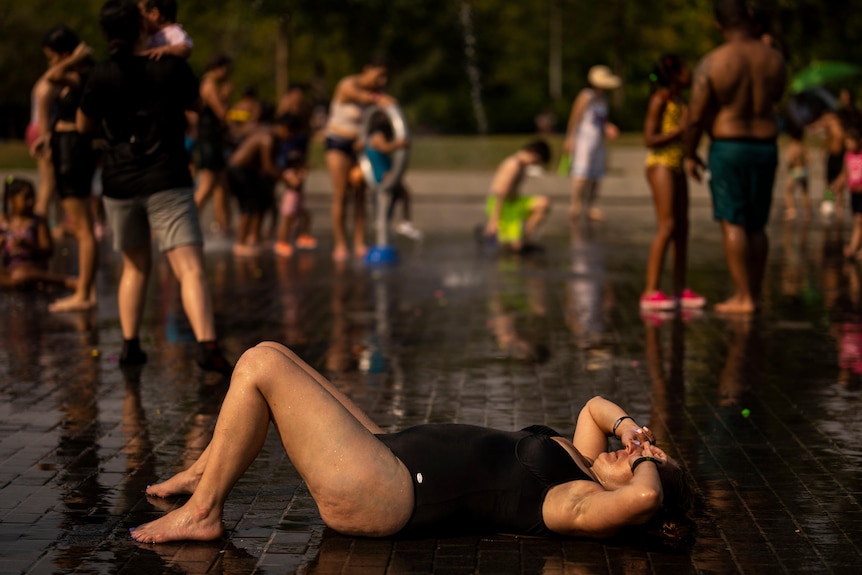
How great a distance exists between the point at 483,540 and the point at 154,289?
8125 millimetres

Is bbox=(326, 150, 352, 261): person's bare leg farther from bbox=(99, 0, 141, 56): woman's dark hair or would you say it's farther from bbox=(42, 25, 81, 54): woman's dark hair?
bbox=(99, 0, 141, 56): woman's dark hair

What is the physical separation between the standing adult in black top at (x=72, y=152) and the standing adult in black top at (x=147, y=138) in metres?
2.31

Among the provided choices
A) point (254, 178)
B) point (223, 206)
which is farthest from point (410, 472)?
point (223, 206)

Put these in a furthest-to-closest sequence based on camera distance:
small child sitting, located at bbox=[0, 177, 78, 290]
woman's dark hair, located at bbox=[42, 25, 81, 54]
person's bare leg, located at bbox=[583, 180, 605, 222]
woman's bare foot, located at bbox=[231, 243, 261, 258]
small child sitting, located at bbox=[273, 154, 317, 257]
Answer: person's bare leg, located at bbox=[583, 180, 605, 222]
small child sitting, located at bbox=[273, 154, 317, 257]
woman's bare foot, located at bbox=[231, 243, 261, 258]
small child sitting, located at bbox=[0, 177, 78, 290]
woman's dark hair, located at bbox=[42, 25, 81, 54]

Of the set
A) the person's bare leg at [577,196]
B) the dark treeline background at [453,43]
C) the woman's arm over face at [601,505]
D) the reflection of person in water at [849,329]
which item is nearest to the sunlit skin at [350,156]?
the reflection of person in water at [849,329]

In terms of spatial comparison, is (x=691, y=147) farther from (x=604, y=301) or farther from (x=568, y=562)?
(x=568, y=562)

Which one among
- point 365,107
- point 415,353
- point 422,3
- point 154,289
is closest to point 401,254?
point 365,107

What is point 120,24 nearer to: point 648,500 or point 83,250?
point 83,250

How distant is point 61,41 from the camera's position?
1114cm

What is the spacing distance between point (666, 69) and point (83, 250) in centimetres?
441

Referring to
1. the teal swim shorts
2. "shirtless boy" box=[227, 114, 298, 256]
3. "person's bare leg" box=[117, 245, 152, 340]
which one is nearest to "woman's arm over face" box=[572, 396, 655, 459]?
"person's bare leg" box=[117, 245, 152, 340]

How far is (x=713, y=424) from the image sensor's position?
7301mm

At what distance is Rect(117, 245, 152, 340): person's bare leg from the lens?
8891mm

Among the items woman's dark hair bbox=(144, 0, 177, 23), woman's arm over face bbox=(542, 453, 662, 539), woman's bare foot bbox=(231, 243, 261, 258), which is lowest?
woman's bare foot bbox=(231, 243, 261, 258)
